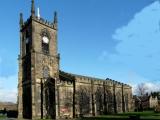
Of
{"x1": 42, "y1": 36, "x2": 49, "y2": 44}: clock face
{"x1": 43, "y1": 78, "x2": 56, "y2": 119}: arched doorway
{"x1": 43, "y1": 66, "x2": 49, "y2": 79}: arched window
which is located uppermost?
{"x1": 42, "y1": 36, "x2": 49, "y2": 44}: clock face

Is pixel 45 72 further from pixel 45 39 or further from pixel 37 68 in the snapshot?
pixel 45 39

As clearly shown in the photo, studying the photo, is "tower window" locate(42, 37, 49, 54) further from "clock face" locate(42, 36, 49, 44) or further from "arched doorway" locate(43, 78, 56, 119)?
"arched doorway" locate(43, 78, 56, 119)

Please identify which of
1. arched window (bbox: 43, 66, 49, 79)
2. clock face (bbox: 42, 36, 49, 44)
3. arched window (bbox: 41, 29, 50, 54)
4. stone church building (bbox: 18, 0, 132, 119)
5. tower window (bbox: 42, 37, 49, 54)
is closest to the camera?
stone church building (bbox: 18, 0, 132, 119)

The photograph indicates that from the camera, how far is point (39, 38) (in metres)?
60.4

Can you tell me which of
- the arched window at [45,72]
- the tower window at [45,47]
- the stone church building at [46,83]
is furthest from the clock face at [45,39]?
the arched window at [45,72]

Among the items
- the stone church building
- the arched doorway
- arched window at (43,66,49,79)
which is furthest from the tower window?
the arched doorway

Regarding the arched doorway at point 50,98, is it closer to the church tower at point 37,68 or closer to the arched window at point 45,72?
the church tower at point 37,68

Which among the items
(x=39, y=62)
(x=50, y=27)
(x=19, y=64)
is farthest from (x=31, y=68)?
(x=50, y=27)

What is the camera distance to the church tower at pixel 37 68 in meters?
56.2

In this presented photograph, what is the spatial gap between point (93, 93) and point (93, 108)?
346 centimetres

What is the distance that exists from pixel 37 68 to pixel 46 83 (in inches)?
148

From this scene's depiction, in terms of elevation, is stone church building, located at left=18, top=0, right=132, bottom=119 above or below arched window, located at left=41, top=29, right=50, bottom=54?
below

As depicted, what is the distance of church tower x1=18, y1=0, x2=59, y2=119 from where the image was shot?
56.2 meters

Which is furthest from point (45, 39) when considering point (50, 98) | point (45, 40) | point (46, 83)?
point (50, 98)
